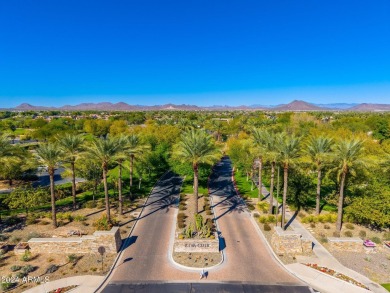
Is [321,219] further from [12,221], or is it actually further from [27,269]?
[12,221]

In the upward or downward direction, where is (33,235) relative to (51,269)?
upward

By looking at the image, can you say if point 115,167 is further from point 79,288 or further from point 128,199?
point 79,288

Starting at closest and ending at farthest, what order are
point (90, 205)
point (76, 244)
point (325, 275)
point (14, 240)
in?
point (325, 275)
point (76, 244)
point (14, 240)
point (90, 205)

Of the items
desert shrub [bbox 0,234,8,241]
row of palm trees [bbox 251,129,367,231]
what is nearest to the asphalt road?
row of palm trees [bbox 251,129,367,231]

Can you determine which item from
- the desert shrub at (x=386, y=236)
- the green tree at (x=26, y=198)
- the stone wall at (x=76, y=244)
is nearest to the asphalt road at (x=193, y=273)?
the stone wall at (x=76, y=244)

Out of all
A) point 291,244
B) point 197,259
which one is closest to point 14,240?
point 197,259

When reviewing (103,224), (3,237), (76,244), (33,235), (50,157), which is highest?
(50,157)
